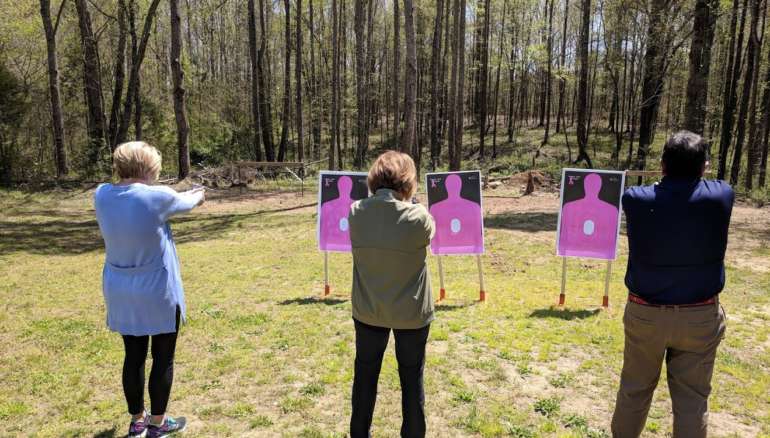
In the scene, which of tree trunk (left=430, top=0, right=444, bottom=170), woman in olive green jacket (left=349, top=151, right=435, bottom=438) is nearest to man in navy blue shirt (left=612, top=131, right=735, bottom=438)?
woman in olive green jacket (left=349, top=151, right=435, bottom=438)

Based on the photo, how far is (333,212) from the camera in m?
6.41

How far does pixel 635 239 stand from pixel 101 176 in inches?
748

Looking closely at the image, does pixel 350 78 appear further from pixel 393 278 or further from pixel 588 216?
pixel 393 278

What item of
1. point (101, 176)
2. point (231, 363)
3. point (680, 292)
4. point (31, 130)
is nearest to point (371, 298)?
point (680, 292)

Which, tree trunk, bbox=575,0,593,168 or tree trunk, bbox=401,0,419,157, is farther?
tree trunk, bbox=575,0,593,168

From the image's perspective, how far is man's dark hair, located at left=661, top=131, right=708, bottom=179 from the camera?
2299mm

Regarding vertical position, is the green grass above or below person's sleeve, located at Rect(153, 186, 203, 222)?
below

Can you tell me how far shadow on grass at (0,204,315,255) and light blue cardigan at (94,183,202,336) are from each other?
786 cm

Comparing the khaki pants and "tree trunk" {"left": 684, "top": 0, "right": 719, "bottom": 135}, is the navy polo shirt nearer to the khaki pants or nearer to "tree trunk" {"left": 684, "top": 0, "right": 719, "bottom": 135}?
the khaki pants

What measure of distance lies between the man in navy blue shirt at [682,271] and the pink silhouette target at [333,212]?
14.1 ft

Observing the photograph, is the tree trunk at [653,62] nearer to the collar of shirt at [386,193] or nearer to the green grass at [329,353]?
the green grass at [329,353]

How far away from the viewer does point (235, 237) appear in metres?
10.6

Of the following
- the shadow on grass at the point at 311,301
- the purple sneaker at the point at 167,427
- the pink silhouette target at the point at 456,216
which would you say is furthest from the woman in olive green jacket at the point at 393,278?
the pink silhouette target at the point at 456,216

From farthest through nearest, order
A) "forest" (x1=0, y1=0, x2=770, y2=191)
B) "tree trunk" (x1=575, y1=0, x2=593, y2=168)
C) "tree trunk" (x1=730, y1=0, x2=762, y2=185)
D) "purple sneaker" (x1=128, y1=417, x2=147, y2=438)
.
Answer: "tree trunk" (x1=575, y1=0, x2=593, y2=168)
"forest" (x1=0, y1=0, x2=770, y2=191)
"tree trunk" (x1=730, y1=0, x2=762, y2=185)
"purple sneaker" (x1=128, y1=417, x2=147, y2=438)
